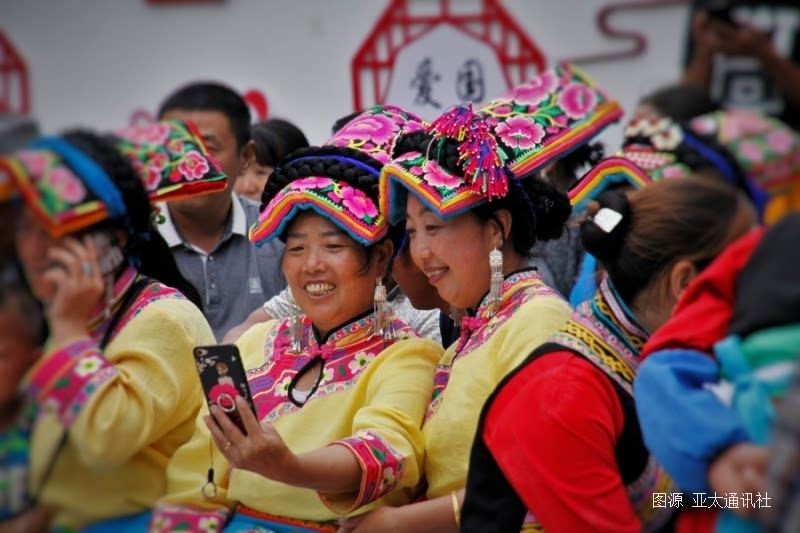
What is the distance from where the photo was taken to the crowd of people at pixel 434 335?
189cm

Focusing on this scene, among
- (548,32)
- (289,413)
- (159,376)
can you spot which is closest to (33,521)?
(159,376)

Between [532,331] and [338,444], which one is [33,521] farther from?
[532,331]

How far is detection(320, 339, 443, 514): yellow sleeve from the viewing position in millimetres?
2596

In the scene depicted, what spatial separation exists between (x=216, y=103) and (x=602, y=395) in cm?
236

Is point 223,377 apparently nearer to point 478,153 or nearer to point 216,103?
point 478,153

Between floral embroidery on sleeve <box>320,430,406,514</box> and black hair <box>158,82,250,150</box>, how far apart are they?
1917 millimetres

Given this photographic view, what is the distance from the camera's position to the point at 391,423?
268 centimetres

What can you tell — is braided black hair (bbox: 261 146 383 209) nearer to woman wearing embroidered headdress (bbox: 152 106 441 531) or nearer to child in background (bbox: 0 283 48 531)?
woman wearing embroidered headdress (bbox: 152 106 441 531)

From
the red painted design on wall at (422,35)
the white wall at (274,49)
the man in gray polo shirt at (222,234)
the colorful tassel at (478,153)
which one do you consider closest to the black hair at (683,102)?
the colorful tassel at (478,153)

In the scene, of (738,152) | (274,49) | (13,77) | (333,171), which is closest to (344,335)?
(333,171)

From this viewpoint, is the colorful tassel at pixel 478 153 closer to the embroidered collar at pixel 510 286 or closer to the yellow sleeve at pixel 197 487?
the embroidered collar at pixel 510 286

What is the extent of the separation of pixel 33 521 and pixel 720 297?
3.57 feet

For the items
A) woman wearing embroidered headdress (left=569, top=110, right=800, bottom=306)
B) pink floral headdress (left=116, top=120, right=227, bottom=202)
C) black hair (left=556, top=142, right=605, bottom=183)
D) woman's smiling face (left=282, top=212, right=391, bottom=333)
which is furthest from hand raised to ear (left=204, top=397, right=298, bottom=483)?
black hair (left=556, top=142, right=605, bottom=183)

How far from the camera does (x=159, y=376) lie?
2375 mm
